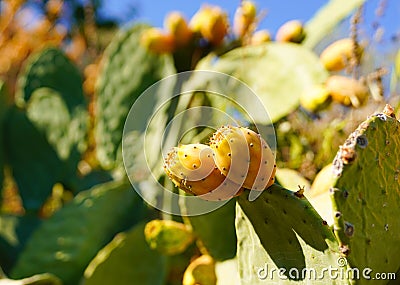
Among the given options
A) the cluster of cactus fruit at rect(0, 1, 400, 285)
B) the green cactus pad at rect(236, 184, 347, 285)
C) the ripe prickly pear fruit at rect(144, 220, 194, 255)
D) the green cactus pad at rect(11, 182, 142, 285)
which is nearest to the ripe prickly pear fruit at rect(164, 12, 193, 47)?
the cluster of cactus fruit at rect(0, 1, 400, 285)

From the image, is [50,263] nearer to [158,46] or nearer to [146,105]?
[146,105]

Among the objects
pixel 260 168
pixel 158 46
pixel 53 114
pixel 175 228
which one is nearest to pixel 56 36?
pixel 53 114

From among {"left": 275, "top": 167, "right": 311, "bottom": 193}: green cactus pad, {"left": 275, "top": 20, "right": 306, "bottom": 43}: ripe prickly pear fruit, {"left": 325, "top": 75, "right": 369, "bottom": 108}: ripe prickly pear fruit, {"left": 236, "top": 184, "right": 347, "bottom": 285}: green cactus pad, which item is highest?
{"left": 275, "top": 20, "right": 306, "bottom": 43}: ripe prickly pear fruit

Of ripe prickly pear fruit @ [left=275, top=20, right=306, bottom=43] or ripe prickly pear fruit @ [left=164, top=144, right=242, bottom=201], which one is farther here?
ripe prickly pear fruit @ [left=275, top=20, right=306, bottom=43]

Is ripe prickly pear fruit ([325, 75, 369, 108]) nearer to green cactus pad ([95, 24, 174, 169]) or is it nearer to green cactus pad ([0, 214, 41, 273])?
green cactus pad ([95, 24, 174, 169])

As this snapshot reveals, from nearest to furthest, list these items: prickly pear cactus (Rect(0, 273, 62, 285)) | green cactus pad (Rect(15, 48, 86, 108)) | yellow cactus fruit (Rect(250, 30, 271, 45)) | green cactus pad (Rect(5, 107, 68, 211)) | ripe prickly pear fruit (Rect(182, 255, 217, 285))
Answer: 1. ripe prickly pear fruit (Rect(182, 255, 217, 285))
2. prickly pear cactus (Rect(0, 273, 62, 285))
3. yellow cactus fruit (Rect(250, 30, 271, 45))
4. green cactus pad (Rect(5, 107, 68, 211))
5. green cactus pad (Rect(15, 48, 86, 108))

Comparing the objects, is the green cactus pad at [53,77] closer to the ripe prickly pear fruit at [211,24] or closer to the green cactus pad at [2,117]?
the green cactus pad at [2,117]

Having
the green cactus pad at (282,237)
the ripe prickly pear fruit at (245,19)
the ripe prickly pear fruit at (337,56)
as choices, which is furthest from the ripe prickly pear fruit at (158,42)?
the green cactus pad at (282,237)
